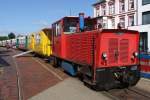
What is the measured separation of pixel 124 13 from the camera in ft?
196

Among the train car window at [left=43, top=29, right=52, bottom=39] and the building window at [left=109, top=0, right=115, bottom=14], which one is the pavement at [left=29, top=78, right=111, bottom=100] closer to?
the train car window at [left=43, top=29, right=52, bottom=39]

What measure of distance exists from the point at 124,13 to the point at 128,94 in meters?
48.2

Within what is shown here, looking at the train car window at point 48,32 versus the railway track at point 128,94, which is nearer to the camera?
the railway track at point 128,94

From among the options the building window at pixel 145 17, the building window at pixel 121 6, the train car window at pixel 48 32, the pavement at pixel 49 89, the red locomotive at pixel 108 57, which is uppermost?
the building window at pixel 121 6

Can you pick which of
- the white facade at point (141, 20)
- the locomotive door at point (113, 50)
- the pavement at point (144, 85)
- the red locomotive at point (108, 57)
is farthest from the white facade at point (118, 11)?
the locomotive door at point (113, 50)

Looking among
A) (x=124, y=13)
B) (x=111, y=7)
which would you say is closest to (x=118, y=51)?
(x=124, y=13)

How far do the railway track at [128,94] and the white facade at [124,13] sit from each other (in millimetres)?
31009

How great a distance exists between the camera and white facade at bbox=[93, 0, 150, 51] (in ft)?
160

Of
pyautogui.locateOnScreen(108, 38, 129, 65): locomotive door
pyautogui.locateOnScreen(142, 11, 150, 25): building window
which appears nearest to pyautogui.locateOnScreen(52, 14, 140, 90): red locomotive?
pyautogui.locateOnScreen(108, 38, 129, 65): locomotive door

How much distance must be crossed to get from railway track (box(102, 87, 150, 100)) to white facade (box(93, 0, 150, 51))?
3101cm

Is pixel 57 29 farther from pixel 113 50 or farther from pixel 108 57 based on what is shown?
pixel 108 57

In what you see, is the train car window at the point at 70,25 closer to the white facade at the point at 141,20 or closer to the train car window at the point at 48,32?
the train car window at the point at 48,32

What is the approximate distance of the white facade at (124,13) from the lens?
48.8 m

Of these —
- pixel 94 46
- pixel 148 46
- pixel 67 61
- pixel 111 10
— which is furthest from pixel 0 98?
pixel 111 10
